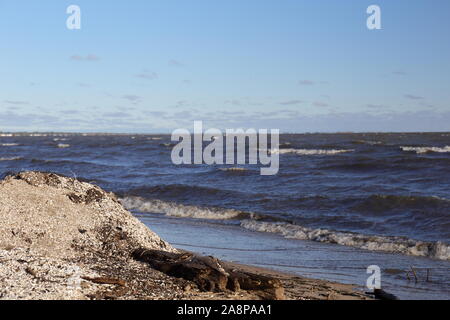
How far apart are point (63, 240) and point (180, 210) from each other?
9.92 metres

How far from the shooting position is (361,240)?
12.5 metres

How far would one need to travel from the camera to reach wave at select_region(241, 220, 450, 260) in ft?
37.2

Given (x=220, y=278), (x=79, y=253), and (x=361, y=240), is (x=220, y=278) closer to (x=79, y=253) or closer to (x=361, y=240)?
(x=79, y=253)

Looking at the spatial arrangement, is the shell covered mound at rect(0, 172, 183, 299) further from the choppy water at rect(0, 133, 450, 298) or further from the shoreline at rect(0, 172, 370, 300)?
the choppy water at rect(0, 133, 450, 298)

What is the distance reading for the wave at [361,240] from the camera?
1133 centimetres

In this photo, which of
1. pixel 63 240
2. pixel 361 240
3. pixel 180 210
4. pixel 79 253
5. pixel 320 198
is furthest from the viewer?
pixel 320 198

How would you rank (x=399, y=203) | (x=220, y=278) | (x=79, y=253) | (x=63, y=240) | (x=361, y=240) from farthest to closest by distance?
1. (x=399, y=203)
2. (x=361, y=240)
3. (x=63, y=240)
4. (x=79, y=253)
5. (x=220, y=278)

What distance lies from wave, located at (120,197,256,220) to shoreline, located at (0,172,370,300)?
7096 millimetres

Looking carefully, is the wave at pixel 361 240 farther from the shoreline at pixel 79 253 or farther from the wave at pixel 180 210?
the shoreline at pixel 79 253

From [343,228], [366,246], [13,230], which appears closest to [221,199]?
[343,228]

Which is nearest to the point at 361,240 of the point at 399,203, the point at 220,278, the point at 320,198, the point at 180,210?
the point at 399,203

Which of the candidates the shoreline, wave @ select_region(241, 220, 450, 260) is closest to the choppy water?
wave @ select_region(241, 220, 450, 260)

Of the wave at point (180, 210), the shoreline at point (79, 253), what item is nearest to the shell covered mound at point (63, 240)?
the shoreline at point (79, 253)

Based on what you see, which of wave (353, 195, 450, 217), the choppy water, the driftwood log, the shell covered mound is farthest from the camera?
wave (353, 195, 450, 217)
